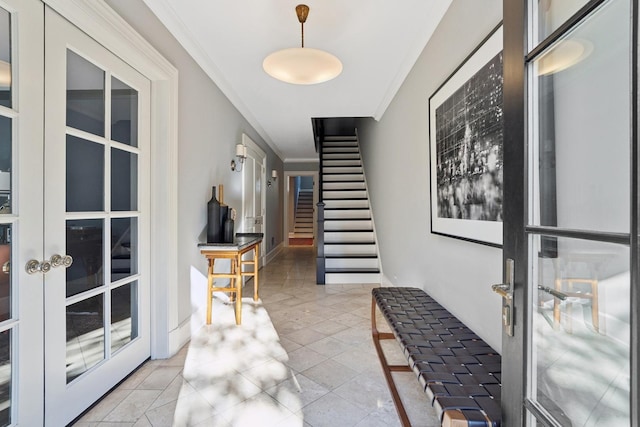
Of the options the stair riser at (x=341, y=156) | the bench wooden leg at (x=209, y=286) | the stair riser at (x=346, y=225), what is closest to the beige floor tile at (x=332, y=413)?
the bench wooden leg at (x=209, y=286)

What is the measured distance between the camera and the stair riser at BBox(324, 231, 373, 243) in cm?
525

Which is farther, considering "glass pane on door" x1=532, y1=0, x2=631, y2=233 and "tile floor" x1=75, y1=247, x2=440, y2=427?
"tile floor" x1=75, y1=247, x2=440, y2=427

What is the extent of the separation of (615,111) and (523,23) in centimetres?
39

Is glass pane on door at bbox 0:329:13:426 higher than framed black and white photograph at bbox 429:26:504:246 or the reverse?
the reverse

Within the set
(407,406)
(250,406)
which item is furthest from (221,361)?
(407,406)

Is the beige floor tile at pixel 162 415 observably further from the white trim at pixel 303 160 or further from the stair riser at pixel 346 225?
the white trim at pixel 303 160

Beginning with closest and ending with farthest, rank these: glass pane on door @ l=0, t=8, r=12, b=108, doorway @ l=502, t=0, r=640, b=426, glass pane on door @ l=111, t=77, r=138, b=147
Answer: doorway @ l=502, t=0, r=640, b=426, glass pane on door @ l=0, t=8, r=12, b=108, glass pane on door @ l=111, t=77, r=138, b=147

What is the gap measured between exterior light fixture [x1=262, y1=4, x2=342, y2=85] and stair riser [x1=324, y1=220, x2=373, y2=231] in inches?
135

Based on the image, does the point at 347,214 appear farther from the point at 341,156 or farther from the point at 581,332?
the point at 581,332

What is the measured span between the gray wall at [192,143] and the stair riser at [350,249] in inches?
82.2

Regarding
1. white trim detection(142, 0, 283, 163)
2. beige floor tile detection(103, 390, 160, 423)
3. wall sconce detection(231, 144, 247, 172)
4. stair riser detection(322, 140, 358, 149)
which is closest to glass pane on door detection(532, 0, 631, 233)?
beige floor tile detection(103, 390, 160, 423)

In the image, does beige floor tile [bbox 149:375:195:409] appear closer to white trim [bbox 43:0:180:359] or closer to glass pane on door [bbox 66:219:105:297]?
white trim [bbox 43:0:180:359]

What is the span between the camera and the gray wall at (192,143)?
6.84 ft

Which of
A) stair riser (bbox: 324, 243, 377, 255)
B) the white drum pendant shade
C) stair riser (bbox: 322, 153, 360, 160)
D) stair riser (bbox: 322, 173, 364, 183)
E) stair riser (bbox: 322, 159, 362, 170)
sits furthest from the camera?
stair riser (bbox: 322, 153, 360, 160)
